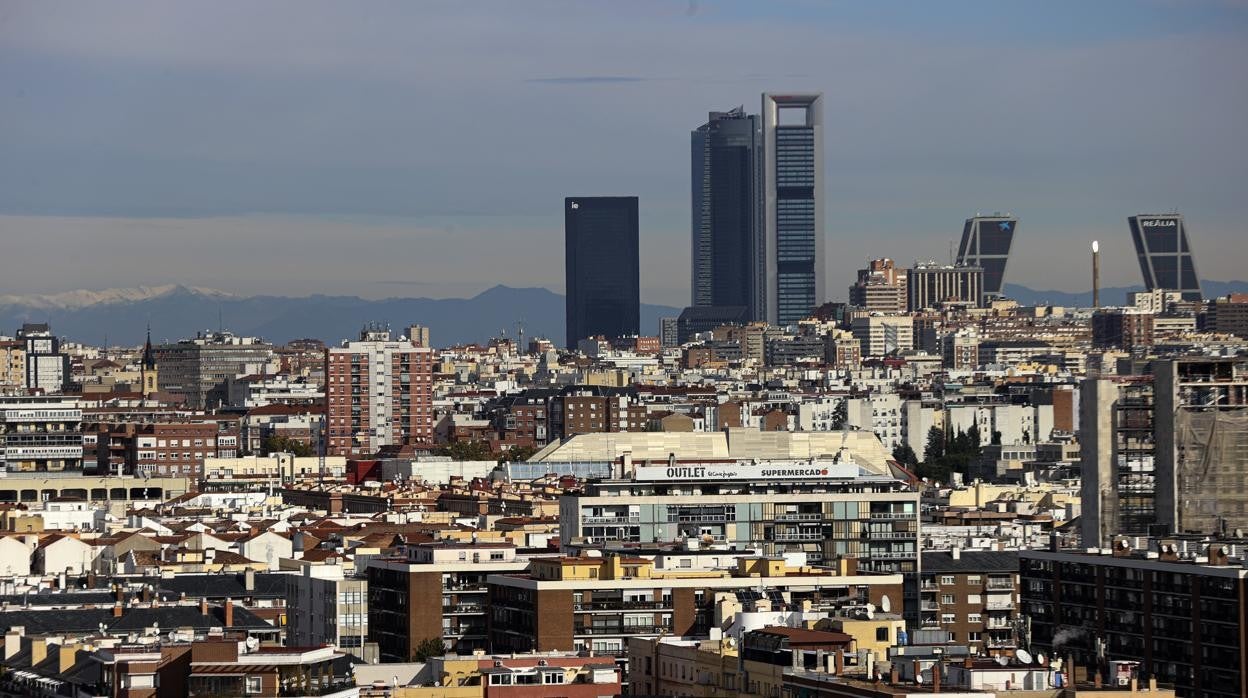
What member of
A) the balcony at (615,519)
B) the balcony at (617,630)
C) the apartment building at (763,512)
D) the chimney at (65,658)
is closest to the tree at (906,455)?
the apartment building at (763,512)

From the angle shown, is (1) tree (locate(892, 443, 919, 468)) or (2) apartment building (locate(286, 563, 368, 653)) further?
(1) tree (locate(892, 443, 919, 468))

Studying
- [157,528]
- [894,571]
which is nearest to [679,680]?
[894,571]

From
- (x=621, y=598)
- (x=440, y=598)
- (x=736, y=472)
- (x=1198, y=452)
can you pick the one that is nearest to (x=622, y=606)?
(x=621, y=598)

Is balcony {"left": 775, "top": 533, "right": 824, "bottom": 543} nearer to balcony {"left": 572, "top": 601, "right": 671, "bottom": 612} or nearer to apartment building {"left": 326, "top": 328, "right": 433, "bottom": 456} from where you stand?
balcony {"left": 572, "top": 601, "right": 671, "bottom": 612}

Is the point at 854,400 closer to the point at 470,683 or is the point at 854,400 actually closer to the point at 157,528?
the point at 157,528

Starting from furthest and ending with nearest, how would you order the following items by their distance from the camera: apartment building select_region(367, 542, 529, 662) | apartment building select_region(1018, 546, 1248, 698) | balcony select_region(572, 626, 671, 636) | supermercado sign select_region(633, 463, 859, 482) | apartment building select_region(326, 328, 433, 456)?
apartment building select_region(326, 328, 433, 456) < supermercado sign select_region(633, 463, 859, 482) < apartment building select_region(367, 542, 529, 662) < balcony select_region(572, 626, 671, 636) < apartment building select_region(1018, 546, 1248, 698)

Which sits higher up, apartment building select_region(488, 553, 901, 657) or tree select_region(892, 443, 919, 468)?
apartment building select_region(488, 553, 901, 657)

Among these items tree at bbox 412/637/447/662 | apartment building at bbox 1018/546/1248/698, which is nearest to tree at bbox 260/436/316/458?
tree at bbox 412/637/447/662
